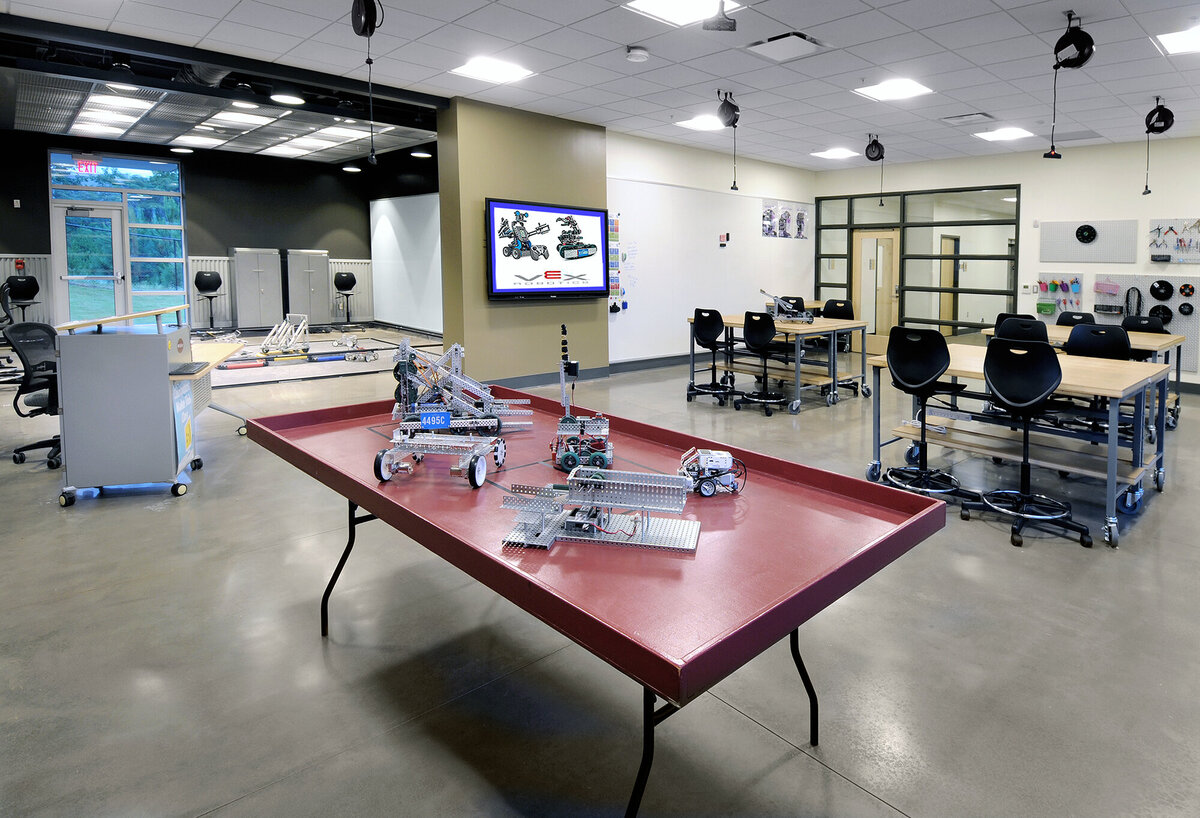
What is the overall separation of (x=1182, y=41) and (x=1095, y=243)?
470 cm

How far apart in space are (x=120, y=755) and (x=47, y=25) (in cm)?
546

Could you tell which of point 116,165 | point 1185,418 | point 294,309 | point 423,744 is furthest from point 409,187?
point 423,744

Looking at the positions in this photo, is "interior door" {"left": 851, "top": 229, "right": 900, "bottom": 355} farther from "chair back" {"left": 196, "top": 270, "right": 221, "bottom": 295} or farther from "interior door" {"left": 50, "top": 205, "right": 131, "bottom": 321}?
"interior door" {"left": 50, "top": 205, "right": 131, "bottom": 321}

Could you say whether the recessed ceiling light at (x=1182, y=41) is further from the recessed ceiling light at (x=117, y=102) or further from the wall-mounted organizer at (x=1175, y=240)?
the recessed ceiling light at (x=117, y=102)

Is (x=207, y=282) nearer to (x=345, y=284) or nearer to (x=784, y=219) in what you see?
(x=345, y=284)

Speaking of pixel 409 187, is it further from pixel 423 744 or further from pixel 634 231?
pixel 423 744

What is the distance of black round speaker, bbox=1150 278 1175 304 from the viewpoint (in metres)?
8.90

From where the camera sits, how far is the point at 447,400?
9.66ft

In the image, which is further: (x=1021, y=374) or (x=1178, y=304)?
(x=1178, y=304)

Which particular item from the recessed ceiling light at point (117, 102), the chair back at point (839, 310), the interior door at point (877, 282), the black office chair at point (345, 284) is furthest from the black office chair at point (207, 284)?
the interior door at point (877, 282)

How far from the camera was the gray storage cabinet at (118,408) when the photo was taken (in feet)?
14.1

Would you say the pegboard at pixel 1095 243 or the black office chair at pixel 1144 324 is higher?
the pegboard at pixel 1095 243

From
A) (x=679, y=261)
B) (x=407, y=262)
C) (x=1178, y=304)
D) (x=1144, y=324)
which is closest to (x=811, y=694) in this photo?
(x=1144, y=324)

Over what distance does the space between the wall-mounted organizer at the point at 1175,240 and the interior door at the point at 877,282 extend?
3.33 metres
